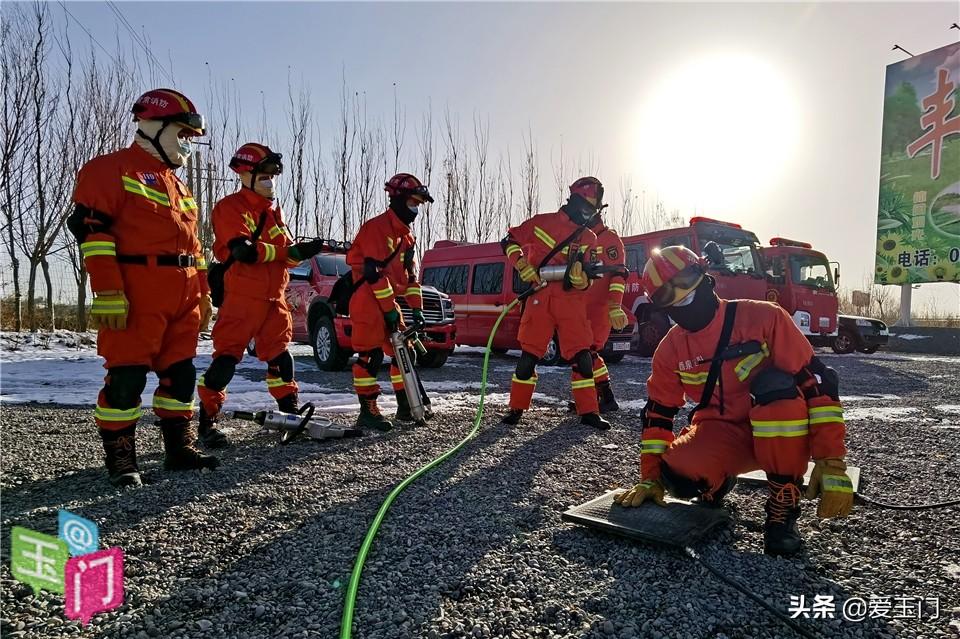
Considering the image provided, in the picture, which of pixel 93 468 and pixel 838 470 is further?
pixel 93 468

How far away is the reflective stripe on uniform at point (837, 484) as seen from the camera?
2236 mm

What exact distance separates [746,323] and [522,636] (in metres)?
1.62

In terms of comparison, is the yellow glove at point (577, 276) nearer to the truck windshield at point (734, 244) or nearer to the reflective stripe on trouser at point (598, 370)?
the reflective stripe on trouser at point (598, 370)

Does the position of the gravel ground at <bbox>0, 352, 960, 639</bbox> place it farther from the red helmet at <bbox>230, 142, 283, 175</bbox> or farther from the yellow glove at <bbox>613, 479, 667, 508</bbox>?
the red helmet at <bbox>230, 142, 283, 175</bbox>

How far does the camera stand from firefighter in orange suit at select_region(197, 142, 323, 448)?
4.12 meters

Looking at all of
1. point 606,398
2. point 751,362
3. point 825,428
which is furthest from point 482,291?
point 825,428

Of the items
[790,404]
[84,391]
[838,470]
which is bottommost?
[84,391]

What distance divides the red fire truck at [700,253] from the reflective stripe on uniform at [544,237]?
5838 mm

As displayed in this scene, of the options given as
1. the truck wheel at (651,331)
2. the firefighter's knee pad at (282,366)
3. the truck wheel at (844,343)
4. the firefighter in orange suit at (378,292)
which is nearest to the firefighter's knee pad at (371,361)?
the firefighter in orange suit at (378,292)

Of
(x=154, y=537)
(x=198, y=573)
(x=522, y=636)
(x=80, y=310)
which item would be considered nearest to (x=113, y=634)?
(x=198, y=573)

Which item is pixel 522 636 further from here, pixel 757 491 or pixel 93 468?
pixel 93 468

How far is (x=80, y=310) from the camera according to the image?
47.0ft

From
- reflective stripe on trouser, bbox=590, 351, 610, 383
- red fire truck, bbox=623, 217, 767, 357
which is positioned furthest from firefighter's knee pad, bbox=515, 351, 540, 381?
red fire truck, bbox=623, 217, 767, 357

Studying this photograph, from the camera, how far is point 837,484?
225cm
